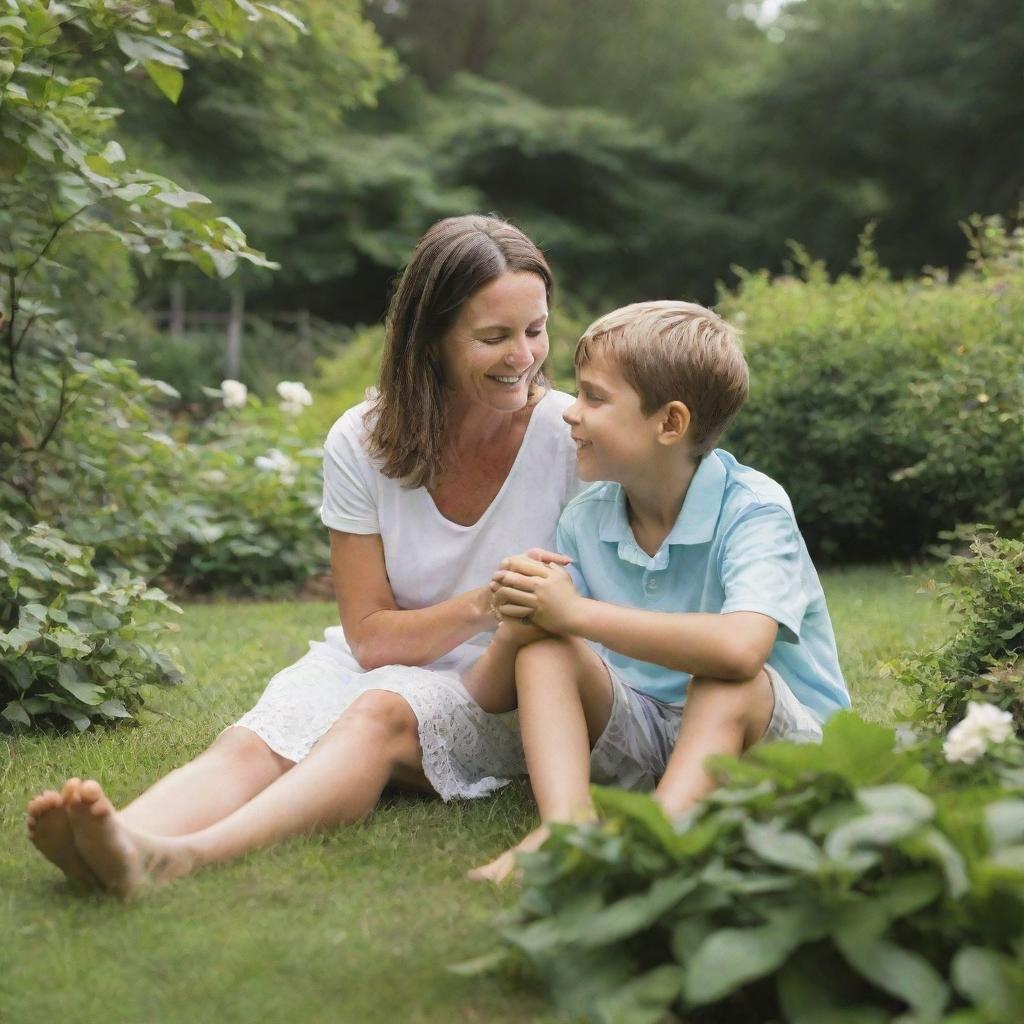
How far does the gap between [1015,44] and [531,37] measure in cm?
980

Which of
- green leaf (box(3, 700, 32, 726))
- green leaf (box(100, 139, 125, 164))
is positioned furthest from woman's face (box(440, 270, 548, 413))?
green leaf (box(3, 700, 32, 726))

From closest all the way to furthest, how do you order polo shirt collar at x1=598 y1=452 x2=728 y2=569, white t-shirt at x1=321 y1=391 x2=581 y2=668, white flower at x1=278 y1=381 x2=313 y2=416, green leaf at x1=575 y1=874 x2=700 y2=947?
green leaf at x1=575 y1=874 x2=700 y2=947
polo shirt collar at x1=598 y1=452 x2=728 y2=569
white t-shirt at x1=321 y1=391 x2=581 y2=668
white flower at x1=278 y1=381 x2=313 y2=416

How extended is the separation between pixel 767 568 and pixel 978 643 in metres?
0.58

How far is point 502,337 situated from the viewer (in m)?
2.89

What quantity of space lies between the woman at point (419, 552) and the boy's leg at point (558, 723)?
0.31 metres

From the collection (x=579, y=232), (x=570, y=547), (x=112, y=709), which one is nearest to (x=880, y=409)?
(x=570, y=547)

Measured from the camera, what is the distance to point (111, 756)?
129 inches

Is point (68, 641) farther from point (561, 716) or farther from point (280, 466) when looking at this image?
point (280, 466)

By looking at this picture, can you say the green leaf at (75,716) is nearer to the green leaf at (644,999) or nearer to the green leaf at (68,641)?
the green leaf at (68,641)

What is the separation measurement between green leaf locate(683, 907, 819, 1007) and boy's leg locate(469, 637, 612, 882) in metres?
0.53

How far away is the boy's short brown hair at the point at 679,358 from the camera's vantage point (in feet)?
8.79

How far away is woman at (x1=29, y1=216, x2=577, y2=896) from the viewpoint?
2.55 metres

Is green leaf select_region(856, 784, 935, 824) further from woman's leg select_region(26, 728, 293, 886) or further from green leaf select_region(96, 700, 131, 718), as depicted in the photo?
green leaf select_region(96, 700, 131, 718)

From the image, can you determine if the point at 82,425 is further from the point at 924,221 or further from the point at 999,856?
the point at 924,221
